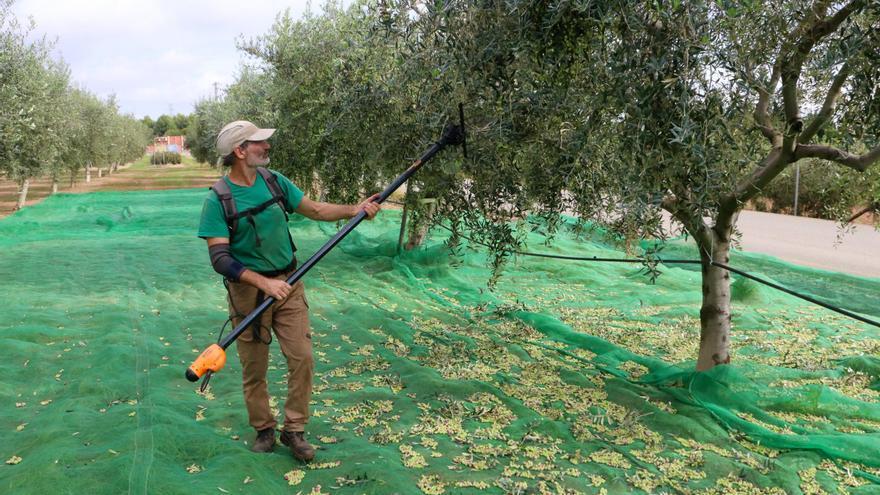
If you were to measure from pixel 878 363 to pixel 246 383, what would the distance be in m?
6.95

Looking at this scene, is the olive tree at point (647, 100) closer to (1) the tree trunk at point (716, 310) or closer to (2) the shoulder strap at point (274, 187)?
(1) the tree trunk at point (716, 310)

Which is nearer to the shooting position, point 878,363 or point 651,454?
point 651,454

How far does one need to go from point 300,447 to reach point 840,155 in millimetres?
4983

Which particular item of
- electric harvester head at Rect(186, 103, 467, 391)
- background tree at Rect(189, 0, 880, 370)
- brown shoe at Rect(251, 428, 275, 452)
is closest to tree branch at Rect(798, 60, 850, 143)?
background tree at Rect(189, 0, 880, 370)

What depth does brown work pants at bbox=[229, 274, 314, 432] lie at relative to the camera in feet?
15.0

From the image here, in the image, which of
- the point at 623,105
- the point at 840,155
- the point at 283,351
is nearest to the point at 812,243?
the point at 840,155

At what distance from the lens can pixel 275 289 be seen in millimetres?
4285

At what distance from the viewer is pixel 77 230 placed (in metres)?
18.0

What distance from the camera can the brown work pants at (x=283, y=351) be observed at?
15.0 feet

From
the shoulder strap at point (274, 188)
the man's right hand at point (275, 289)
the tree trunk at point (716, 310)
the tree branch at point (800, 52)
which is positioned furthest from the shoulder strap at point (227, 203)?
the tree trunk at point (716, 310)

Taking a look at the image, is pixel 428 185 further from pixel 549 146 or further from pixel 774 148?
pixel 774 148

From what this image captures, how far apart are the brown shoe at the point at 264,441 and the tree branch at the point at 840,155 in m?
4.96

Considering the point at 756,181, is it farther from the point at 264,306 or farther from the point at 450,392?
the point at 264,306

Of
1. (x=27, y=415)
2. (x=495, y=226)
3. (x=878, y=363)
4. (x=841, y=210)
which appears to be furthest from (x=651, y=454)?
(x=27, y=415)
